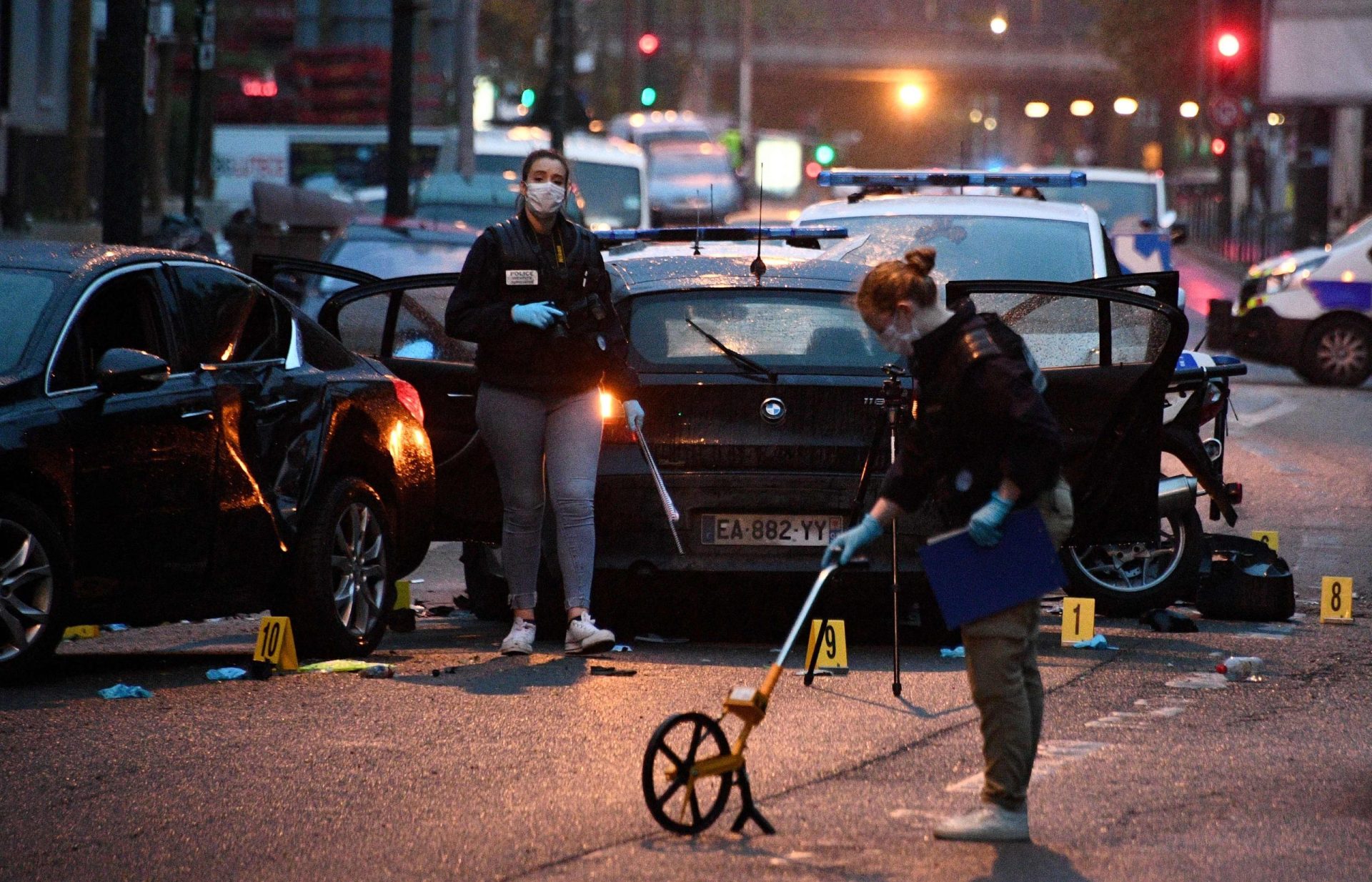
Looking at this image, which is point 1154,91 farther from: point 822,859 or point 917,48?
point 822,859

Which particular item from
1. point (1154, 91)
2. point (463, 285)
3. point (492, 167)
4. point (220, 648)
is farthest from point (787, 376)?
point (1154, 91)

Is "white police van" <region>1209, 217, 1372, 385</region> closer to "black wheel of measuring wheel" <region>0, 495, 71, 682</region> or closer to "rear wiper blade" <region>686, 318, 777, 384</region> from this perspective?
"rear wiper blade" <region>686, 318, 777, 384</region>

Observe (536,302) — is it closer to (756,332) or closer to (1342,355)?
(756,332)

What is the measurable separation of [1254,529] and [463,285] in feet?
A: 20.2

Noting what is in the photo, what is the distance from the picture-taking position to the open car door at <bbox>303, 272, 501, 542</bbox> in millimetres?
9352

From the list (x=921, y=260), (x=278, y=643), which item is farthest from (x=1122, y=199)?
(x=921, y=260)

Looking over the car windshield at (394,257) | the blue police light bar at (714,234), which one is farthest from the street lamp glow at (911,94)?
the blue police light bar at (714,234)

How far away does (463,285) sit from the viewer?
8.62 meters

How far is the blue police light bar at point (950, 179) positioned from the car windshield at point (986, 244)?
0.73ft

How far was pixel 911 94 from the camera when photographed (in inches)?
4749

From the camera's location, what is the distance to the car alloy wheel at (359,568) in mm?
8719

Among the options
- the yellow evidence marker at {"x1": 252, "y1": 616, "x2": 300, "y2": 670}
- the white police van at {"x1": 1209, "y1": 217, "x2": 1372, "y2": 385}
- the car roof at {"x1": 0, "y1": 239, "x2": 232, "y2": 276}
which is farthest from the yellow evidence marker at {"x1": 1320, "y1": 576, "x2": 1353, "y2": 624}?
the white police van at {"x1": 1209, "y1": 217, "x2": 1372, "y2": 385}

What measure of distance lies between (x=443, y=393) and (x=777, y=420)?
1545 millimetres

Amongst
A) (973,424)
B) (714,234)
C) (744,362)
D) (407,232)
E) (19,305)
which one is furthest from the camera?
(407,232)
